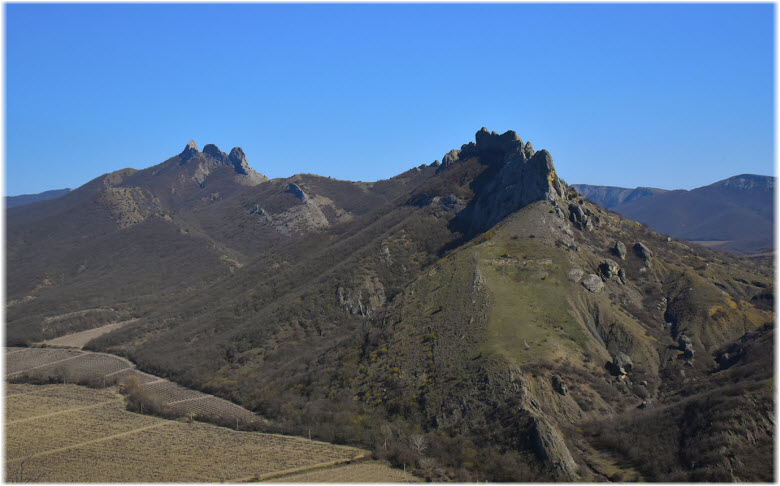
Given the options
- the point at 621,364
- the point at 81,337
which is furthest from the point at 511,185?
the point at 81,337

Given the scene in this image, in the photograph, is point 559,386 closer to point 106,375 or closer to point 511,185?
point 511,185

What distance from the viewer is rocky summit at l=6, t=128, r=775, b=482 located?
5744 cm

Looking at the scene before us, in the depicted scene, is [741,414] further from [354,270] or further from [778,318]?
[354,270]

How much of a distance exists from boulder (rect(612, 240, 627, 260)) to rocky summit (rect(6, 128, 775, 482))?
397mm

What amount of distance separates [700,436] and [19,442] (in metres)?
80.8

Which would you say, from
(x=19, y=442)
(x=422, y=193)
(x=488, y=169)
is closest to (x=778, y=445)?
(x=19, y=442)

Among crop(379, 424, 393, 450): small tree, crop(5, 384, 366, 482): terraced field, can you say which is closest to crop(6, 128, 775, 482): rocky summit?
crop(379, 424, 393, 450): small tree

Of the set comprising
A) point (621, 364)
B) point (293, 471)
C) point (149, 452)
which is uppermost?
point (621, 364)

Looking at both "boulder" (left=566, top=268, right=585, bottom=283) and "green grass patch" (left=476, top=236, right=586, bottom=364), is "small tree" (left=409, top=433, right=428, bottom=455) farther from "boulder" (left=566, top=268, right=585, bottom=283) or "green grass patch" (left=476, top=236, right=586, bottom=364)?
"boulder" (left=566, top=268, right=585, bottom=283)

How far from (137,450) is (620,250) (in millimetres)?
85928

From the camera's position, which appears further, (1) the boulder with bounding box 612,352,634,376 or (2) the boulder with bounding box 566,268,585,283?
(2) the boulder with bounding box 566,268,585,283

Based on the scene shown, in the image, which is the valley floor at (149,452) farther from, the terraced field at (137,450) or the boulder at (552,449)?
the boulder at (552,449)

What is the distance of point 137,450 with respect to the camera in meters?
72.0

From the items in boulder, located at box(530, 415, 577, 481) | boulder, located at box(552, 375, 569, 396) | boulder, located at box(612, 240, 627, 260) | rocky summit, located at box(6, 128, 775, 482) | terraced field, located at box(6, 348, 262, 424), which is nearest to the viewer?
boulder, located at box(530, 415, 577, 481)
